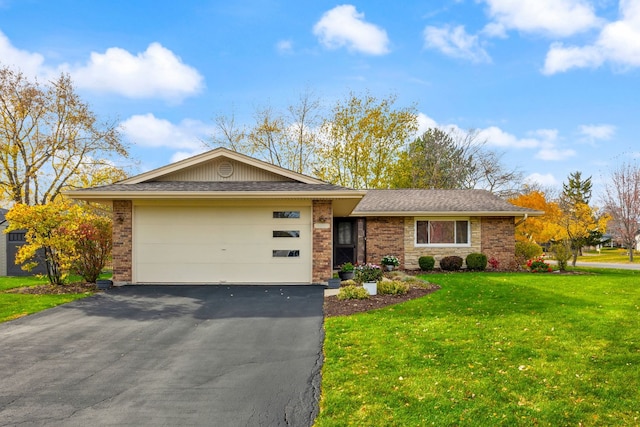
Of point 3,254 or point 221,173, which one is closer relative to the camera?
point 221,173

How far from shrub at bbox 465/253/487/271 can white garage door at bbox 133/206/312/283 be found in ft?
25.6

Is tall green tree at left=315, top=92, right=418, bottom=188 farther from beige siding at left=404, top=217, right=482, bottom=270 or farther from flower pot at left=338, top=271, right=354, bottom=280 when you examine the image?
flower pot at left=338, top=271, right=354, bottom=280

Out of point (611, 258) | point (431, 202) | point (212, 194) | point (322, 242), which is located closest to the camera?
point (212, 194)

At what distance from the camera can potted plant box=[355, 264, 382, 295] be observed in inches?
407

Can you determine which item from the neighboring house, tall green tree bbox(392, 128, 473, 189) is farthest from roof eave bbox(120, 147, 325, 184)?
tall green tree bbox(392, 128, 473, 189)

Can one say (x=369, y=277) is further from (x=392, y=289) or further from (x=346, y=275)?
(x=346, y=275)

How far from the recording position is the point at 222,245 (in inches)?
480

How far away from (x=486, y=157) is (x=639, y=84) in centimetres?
1576

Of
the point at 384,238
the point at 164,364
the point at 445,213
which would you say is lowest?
the point at 164,364

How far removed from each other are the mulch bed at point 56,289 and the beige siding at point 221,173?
3.97m

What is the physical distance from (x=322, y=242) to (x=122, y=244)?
5.78 meters

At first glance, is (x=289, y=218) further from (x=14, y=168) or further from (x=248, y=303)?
(x=14, y=168)

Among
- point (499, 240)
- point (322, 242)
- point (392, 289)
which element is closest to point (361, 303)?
point (392, 289)

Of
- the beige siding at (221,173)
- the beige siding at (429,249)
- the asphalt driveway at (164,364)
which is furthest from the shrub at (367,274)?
the beige siding at (429,249)
